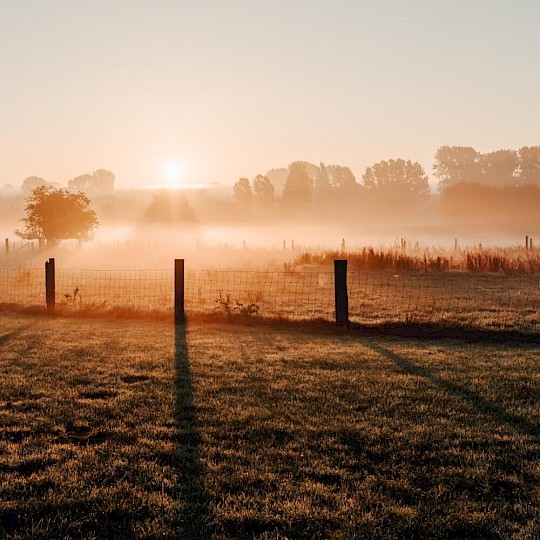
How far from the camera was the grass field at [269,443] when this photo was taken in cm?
429

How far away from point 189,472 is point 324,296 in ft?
45.3

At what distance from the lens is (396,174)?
123 m

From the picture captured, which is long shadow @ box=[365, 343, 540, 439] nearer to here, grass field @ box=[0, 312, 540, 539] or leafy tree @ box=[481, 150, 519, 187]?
grass field @ box=[0, 312, 540, 539]

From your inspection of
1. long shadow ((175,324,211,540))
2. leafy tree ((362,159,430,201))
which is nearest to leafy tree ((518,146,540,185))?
leafy tree ((362,159,430,201))

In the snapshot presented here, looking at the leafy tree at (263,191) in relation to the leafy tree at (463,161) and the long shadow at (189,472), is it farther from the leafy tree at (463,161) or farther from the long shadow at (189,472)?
the long shadow at (189,472)

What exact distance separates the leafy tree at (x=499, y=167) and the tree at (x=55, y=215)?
91157mm

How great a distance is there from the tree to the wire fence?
21.5 meters

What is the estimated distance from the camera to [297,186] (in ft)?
393

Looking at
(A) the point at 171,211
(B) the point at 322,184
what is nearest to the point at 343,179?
(B) the point at 322,184

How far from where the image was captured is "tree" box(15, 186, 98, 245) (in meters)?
46.1

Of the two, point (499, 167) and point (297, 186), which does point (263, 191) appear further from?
point (499, 167)

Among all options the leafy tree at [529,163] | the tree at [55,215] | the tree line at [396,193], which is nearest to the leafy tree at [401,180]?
the tree line at [396,193]

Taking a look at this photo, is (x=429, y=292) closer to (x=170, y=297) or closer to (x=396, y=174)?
A: (x=170, y=297)

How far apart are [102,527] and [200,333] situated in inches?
325
